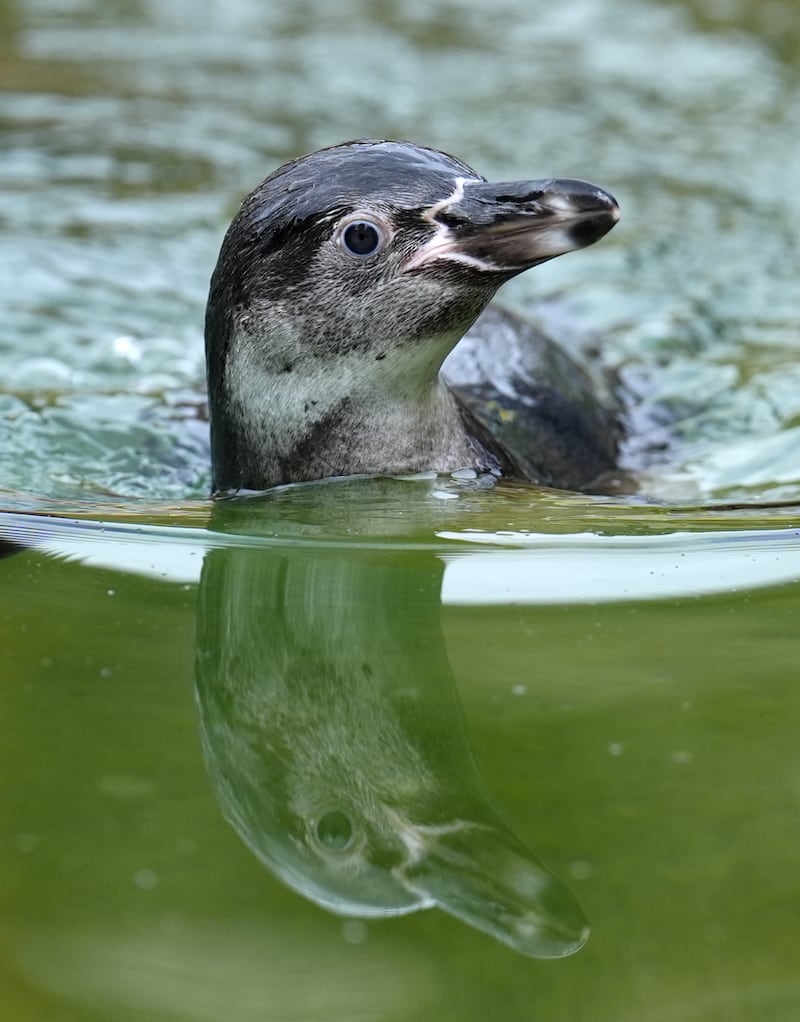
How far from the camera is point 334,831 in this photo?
207cm

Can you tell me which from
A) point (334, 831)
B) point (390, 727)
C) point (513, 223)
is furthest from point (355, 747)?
point (513, 223)

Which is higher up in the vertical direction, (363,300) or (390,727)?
(363,300)

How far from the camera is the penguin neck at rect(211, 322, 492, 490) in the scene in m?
3.92

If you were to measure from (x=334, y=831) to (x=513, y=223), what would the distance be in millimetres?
1878

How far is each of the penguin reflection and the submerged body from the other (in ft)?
2.96

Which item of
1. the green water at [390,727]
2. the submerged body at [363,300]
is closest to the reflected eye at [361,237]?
the submerged body at [363,300]

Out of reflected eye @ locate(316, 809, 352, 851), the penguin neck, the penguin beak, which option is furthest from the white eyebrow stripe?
reflected eye @ locate(316, 809, 352, 851)

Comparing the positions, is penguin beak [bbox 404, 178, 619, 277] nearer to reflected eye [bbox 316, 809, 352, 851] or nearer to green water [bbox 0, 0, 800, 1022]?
green water [bbox 0, 0, 800, 1022]

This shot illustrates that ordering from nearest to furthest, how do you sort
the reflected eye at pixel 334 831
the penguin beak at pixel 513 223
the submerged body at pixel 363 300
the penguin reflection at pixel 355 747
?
the penguin reflection at pixel 355 747 → the reflected eye at pixel 334 831 → the penguin beak at pixel 513 223 → the submerged body at pixel 363 300

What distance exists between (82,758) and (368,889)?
0.55m

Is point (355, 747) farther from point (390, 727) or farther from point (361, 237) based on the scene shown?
point (361, 237)

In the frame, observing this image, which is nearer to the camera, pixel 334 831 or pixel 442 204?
pixel 334 831

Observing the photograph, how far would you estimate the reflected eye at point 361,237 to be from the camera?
375 cm

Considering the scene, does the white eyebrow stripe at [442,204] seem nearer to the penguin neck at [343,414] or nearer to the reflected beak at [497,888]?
the penguin neck at [343,414]
